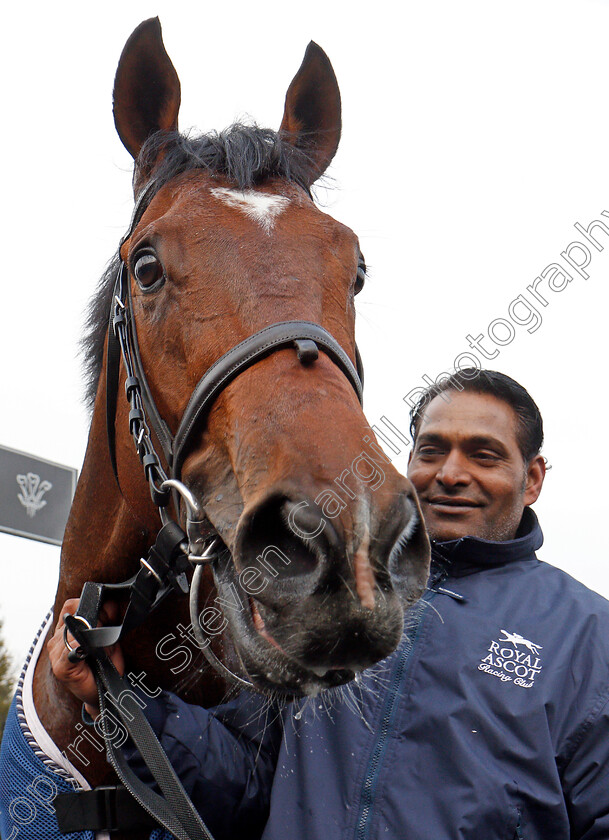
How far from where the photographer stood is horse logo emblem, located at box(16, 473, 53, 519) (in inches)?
167

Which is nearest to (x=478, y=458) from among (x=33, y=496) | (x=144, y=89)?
(x=144, y=89)

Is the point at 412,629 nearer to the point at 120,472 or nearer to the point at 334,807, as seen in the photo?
the point at 334,807

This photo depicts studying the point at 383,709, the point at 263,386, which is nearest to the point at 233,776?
the point at 383,709

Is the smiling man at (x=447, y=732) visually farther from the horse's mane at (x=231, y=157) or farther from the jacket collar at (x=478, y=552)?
the horse's mane at (x=231, y=157)

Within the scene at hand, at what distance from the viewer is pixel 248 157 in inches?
104

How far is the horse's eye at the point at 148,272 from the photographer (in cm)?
237

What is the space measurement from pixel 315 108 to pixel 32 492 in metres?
2.72

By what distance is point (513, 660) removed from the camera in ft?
8.02

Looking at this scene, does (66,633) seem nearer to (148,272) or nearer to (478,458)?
(148,272)

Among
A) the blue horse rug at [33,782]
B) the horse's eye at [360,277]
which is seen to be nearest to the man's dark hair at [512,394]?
the horse's eye at [360,277]

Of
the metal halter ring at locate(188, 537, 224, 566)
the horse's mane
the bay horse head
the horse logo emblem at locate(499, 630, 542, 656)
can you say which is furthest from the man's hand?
the horse logo emblem at locate(499, 630, 542, 656)

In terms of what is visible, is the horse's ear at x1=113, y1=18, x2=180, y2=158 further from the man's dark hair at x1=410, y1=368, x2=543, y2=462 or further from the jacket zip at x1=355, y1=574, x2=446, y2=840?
the jacket zip at x1=355, y1=574, x2=446, y2=840

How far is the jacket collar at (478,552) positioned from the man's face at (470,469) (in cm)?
12

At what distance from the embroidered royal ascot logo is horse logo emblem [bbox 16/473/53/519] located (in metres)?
2.89
